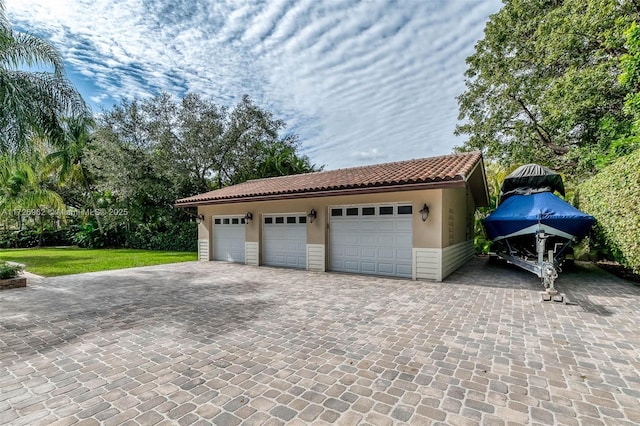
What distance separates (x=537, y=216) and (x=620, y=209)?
71.3 inches

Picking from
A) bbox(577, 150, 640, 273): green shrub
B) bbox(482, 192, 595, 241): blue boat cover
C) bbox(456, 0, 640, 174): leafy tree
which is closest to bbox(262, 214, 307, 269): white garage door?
bbox(482, 192, 595, 241): blue boat cover

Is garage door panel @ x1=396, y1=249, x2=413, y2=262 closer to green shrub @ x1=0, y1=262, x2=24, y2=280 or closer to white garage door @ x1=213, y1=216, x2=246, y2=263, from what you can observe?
white garage door @ x1=213, y1=216, x2=246, y2=263

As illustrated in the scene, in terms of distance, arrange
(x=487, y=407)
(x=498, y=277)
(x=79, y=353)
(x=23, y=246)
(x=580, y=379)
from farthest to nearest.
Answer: (x=23, y=246) < (x=498, y=277) < (x=79, y=353) < (x=580, y=379) < (x=487, y=407)

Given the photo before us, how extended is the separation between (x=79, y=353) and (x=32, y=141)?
30.4ft

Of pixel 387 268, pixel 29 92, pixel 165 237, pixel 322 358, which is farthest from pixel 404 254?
pixel 165 237

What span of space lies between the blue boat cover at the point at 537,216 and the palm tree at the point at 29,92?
1483 cm

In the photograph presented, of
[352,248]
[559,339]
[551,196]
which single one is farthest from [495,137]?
[559,339]

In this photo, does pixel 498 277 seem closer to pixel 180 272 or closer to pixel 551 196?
pixel 551 196

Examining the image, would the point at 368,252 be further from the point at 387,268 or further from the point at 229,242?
the point at 229,242

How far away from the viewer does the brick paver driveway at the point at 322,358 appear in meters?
2.77

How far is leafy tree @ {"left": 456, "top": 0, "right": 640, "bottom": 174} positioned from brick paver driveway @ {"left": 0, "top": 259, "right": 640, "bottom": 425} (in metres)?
8.72

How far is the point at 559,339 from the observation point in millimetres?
4344

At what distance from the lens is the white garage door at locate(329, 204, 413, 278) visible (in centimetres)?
930

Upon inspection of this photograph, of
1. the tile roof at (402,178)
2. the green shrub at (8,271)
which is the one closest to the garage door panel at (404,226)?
the tile roof at (402,178)
